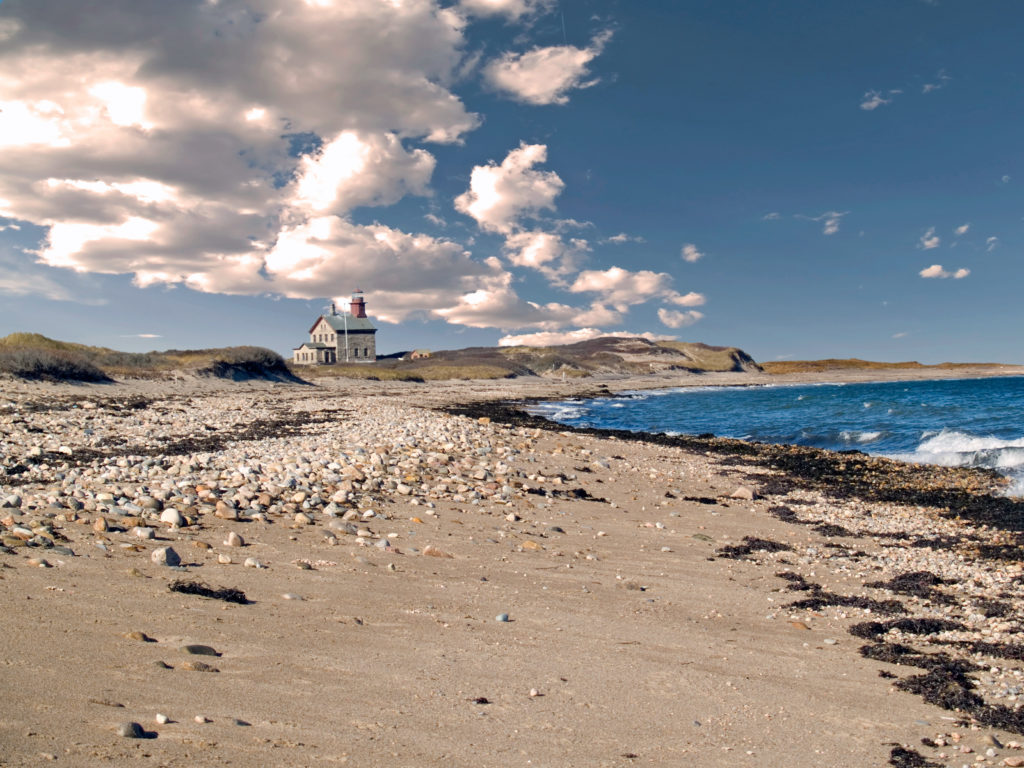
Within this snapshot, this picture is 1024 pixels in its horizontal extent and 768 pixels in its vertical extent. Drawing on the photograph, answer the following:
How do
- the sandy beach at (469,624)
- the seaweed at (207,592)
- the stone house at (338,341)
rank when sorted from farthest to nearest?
1. the stone house at (338,341)
2. the seaweed at (207,592)
3. the sandy beach at (469,624)

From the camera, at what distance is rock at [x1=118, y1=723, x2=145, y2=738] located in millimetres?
3633

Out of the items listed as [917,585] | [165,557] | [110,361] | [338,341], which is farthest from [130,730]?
[338,341]

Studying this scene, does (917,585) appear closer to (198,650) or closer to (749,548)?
(749,548)

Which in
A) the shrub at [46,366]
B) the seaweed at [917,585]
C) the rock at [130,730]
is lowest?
the seaweed at [917,585]

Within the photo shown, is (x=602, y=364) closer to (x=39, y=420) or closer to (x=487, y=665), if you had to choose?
(x=39, y=420)

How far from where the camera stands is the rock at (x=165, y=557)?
6.75 meters

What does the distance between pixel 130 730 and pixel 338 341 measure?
113 meters

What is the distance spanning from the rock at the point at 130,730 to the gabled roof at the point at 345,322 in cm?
11356

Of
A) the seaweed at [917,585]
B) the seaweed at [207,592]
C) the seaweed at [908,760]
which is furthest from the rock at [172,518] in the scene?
the seaweed at [917,585]

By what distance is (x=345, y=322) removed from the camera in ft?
374

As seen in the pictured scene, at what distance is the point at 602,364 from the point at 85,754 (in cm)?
14324

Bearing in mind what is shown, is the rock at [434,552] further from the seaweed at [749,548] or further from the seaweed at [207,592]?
the seaweed at [749,548]

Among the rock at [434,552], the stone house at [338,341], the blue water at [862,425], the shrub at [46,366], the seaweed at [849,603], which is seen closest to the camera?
the seaweed at [849,603]

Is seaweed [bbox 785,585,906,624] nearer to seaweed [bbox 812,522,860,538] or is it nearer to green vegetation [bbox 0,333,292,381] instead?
seaweed [bbox 812,522,860,538]
